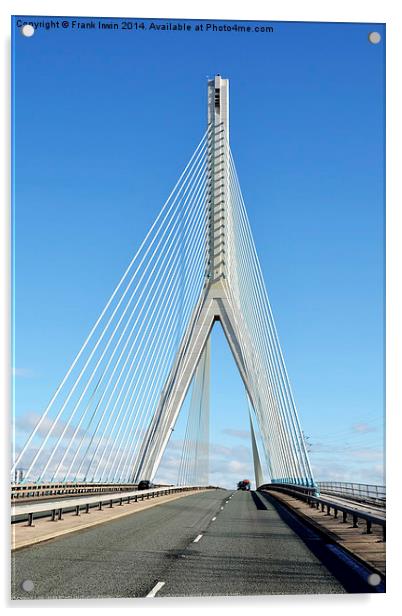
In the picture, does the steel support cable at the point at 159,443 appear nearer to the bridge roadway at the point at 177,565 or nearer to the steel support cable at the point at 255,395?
the steel support cable at the point at 255,395

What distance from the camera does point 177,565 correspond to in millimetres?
12570

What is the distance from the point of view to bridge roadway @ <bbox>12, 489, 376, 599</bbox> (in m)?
10.3

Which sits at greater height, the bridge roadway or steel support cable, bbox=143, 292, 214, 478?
steel support cable, bbox=143, 292, 214, 478

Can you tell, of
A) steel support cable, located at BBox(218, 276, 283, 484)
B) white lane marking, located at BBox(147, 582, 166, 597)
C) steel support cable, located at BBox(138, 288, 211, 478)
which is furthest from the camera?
steel support cable, located at BBox(218, 276, 283, 484)

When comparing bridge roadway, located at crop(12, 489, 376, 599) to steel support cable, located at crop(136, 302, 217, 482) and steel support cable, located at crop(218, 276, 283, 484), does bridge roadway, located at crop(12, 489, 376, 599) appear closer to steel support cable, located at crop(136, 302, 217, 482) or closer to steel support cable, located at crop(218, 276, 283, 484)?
steel support cable, located at crop(218, 276, 283, 484)

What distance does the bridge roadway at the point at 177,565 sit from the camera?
10297 mm

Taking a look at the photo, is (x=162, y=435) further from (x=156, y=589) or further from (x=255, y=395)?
(x=156, y=589)

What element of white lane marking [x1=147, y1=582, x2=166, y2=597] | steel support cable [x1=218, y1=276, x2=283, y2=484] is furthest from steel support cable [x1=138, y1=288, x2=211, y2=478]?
white lane marking [x1=147, y1=582, x2=166, y2=597]

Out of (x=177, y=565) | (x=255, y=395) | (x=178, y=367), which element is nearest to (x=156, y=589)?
(x=177, y=565)

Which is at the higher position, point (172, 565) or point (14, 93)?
point (14, 93)

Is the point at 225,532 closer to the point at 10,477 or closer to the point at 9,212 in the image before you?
the point at 10,477
